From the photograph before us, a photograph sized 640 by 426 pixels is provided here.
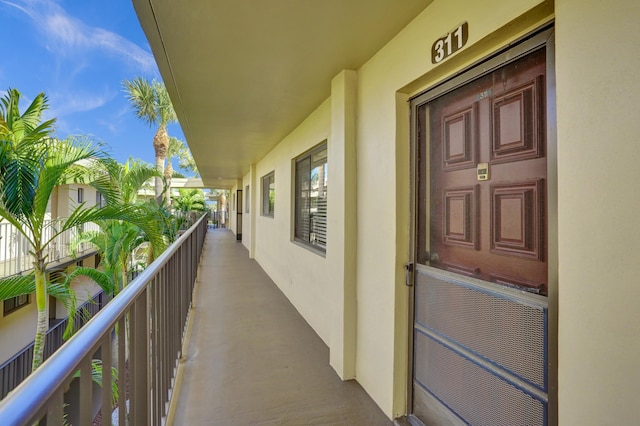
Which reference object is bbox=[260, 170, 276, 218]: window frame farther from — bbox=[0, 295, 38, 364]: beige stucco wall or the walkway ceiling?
bbox=[0, 295, 38, 364]: beige stucco wall

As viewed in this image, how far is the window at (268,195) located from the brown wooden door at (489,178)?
4544 mm

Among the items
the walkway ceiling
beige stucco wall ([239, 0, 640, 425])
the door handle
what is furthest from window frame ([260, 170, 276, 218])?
beige stucco wall ([239, 0, 640, 425])

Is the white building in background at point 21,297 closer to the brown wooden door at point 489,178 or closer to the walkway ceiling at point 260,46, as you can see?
the walkway ceiling at point 260,46

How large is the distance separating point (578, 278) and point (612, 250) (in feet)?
0.45

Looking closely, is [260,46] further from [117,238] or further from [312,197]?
[117,238]

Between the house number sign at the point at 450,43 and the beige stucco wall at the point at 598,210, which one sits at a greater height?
the house number sign at the point at 450,43

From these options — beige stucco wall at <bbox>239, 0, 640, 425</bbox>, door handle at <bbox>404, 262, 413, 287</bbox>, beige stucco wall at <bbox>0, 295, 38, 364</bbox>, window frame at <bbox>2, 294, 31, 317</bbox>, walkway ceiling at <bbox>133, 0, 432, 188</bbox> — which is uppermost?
walkway ceiling at <bbox>133, 0, 432, 188</bbox>

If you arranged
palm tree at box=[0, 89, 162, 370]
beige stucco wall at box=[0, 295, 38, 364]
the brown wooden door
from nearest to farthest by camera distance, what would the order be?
the brown wooden door, palm tree at box=[0, 89, 162, 370], beige stucco wall at box=[0, 295, 38, 364]

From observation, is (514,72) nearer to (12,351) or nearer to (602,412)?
(602,412)

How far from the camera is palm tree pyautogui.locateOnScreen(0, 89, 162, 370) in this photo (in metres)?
2.52

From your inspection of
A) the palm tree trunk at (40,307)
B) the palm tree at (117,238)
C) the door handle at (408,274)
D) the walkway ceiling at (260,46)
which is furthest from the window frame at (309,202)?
the palm tree trunk at (40,307)

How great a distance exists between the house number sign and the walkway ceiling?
263mm

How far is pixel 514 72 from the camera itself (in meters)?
1.39

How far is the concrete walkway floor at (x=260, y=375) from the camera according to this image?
6.82 ft
